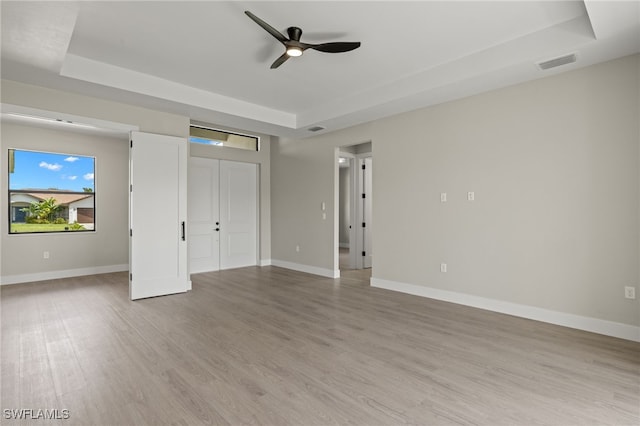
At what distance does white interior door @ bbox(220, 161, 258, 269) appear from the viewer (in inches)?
284

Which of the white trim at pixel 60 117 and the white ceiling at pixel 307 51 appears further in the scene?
the white trim at pixel 60 117

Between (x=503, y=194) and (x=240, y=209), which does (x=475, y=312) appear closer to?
(x=503, y=194)

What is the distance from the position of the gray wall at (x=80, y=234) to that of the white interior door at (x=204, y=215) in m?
1.77

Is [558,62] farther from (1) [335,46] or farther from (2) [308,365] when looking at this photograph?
(2) [308,365]

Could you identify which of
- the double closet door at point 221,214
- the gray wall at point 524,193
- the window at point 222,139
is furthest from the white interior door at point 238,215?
the gray wall at point 524,193

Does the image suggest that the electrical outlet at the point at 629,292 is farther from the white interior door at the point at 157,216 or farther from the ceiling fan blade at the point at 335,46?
the white interior door at the point at 157,216

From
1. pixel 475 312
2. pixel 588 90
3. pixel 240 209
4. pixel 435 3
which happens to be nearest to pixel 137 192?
pixel 240 209

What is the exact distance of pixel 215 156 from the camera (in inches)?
274

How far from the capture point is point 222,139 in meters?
7.06

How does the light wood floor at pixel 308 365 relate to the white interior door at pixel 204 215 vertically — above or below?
below

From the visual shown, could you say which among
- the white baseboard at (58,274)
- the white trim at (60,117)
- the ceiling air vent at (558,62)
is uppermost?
the ceiling air vent at (558,62)

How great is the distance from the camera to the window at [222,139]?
6.69 metres

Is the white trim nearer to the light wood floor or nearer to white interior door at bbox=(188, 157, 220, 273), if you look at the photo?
white interior door at bbox=(188, 157, 220, 273)

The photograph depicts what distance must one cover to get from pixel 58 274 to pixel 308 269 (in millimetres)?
4849
